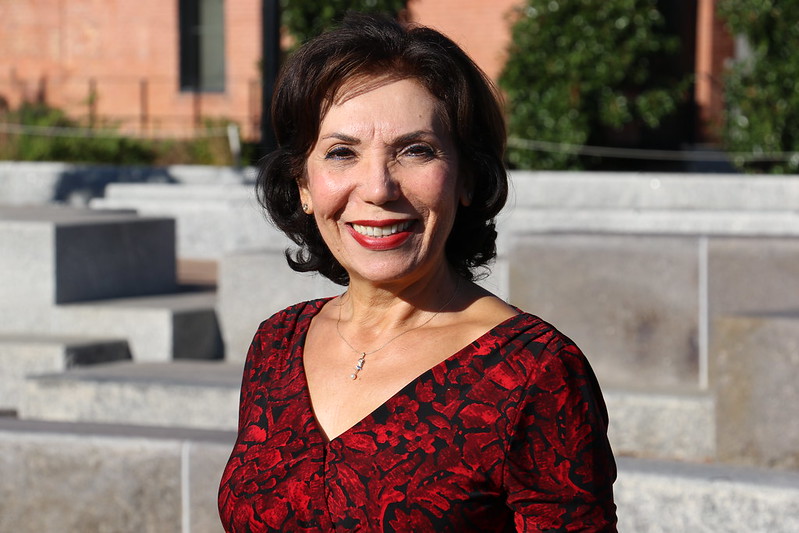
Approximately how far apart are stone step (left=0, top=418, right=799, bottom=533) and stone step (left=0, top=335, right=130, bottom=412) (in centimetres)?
211

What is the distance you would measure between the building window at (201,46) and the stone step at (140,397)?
15139 mm

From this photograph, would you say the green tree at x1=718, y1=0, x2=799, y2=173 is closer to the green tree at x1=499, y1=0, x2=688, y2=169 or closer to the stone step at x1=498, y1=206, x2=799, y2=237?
the green tree at x1=499, y1=0, x2=688, y2=169

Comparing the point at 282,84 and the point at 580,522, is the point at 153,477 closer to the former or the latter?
the point at 282,84

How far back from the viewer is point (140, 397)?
638cm

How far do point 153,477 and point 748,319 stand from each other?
7.87 ft

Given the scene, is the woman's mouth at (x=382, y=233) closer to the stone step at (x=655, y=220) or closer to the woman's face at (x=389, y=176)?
the woman's face at (x=389, y=176)

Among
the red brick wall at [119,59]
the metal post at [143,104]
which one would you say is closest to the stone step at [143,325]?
the red brick wall at [119,59]

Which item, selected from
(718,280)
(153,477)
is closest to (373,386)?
(153,477)

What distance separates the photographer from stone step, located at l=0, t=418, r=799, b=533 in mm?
4219

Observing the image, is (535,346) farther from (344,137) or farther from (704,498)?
(704,498)

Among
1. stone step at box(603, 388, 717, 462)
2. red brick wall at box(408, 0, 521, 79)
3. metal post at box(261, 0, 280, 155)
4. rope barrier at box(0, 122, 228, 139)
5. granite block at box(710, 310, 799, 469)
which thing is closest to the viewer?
granite block at box(710, 310, 799, 469)

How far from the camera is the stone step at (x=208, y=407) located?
623 centimetres

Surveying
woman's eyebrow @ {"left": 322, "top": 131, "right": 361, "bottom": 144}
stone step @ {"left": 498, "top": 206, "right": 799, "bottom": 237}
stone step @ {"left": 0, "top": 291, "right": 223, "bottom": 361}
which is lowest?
stone step @ {"left": 0, "top": 291, "right": 223, "bottom": 361}

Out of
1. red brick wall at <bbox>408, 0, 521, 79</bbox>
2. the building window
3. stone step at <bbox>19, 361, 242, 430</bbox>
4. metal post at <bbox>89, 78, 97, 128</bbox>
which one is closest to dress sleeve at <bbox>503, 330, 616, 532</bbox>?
stone step at <bbox>19, 361, 242, 430</bbox>
